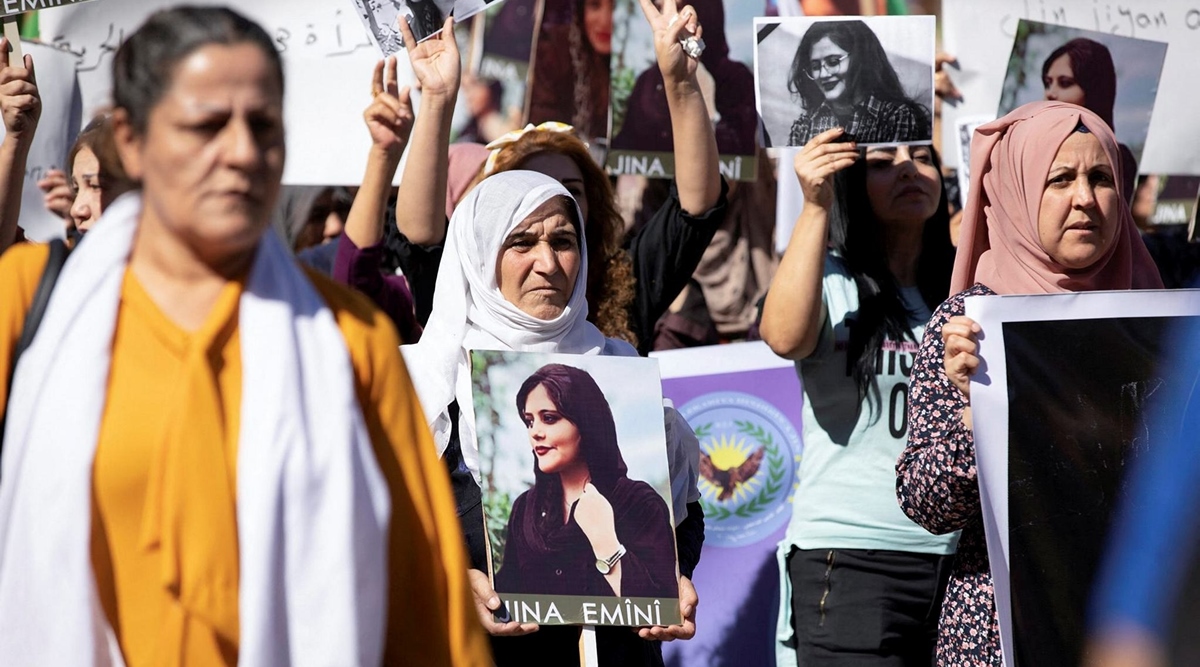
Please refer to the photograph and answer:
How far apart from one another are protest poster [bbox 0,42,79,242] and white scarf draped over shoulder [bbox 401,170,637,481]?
5.96 ft

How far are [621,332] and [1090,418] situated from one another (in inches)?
47.2

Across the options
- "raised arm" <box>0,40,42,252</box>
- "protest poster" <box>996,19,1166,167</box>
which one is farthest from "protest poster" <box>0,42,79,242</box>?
"protest poster" <box>996,19,1166,167</box>

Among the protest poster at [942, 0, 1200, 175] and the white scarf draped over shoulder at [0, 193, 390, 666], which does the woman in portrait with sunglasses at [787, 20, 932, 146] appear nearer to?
the protest poster at [942, 0, 1200, 175]

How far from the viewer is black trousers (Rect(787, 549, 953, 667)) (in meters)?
3.79

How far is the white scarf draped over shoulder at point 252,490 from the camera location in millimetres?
2092

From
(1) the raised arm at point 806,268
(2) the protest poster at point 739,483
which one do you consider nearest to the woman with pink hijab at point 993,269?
(1) the raised arm at point 806,268

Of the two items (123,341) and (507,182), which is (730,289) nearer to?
(507,182)

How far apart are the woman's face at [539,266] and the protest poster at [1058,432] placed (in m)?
0.89

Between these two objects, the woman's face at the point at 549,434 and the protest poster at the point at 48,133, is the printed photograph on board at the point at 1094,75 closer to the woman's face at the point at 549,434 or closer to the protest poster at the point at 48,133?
the woman's face at the point at 549,434

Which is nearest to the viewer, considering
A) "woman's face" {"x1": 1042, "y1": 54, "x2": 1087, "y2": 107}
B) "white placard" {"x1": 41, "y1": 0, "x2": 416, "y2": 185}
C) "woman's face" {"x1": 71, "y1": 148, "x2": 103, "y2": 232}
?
"woman's face" {"x1": 71, "y1": 148, "x2": 103, "y2": 232}

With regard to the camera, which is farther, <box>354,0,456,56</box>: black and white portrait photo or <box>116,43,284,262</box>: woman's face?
<box>354,0,456,56</box>: black and white portrait photo

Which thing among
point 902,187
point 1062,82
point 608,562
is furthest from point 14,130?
point 1062,82

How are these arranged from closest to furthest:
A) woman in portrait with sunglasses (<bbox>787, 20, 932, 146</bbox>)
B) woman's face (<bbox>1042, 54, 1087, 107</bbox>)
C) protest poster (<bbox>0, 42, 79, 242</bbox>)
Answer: woman in portrait with sunglasses (<bbox>787, 20, 932, 146</bbox>), protest poster (<bbox>0, 42, 79, 242</bbox>), woman's face (<bbox>1042, 54, 1087, 107</bbox>)

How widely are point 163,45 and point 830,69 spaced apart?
244 cm
